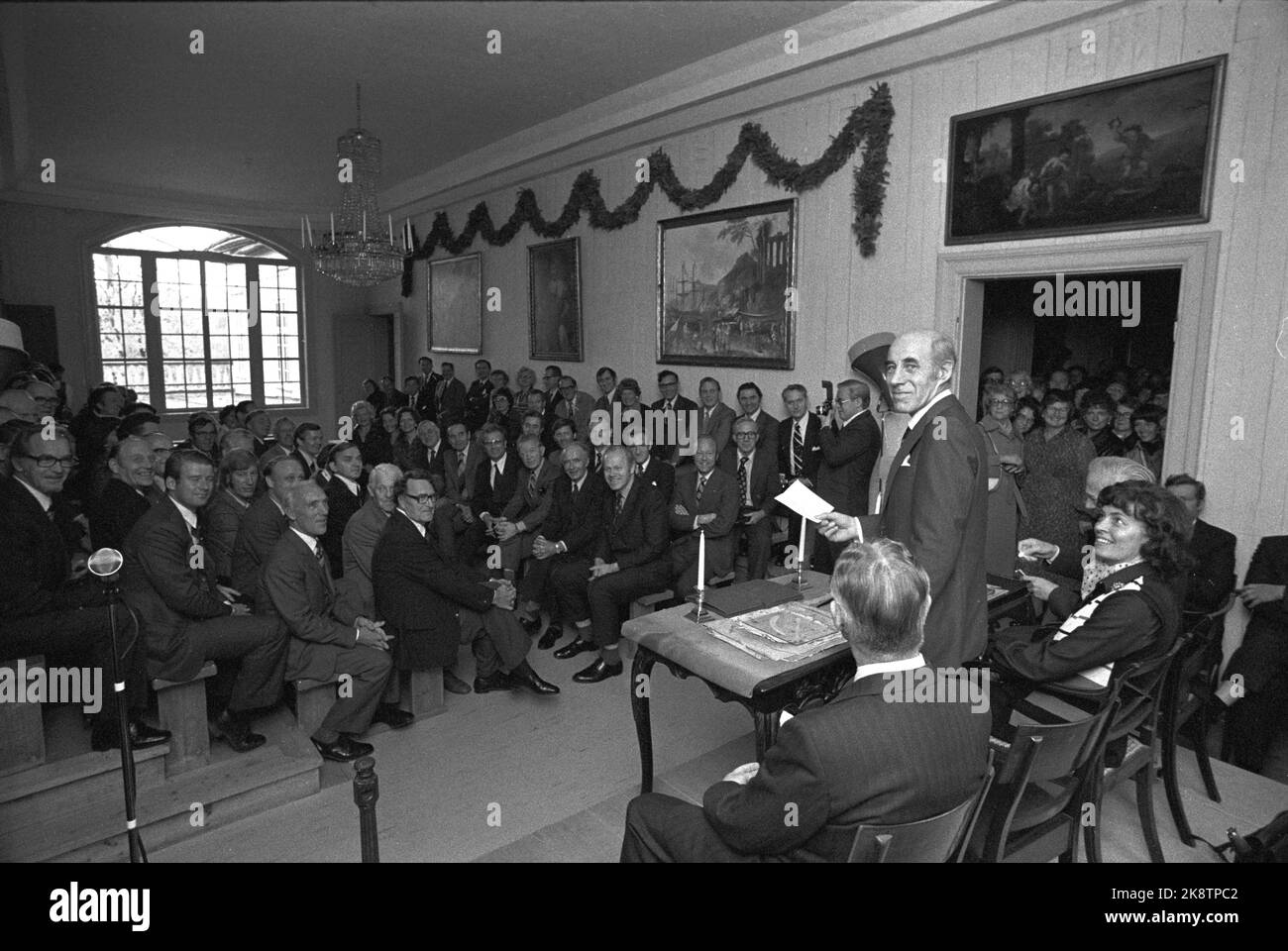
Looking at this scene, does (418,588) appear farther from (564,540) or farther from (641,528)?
(641,528)

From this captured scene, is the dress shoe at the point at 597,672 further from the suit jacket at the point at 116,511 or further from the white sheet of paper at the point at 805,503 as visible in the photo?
the suit jacket at the point at 116,511

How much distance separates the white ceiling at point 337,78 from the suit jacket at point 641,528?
11.3ft

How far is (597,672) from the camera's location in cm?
508

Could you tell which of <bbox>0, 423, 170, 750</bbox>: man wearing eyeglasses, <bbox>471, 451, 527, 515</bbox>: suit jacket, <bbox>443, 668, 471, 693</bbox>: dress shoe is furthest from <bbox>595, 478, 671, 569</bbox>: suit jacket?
<bbox>0, 423, 170, 750</bbox>: man wearing eyeglasses

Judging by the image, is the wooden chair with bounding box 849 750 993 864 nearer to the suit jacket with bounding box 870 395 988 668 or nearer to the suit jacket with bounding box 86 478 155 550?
the suit jacket with bounding box 870 395 988 668

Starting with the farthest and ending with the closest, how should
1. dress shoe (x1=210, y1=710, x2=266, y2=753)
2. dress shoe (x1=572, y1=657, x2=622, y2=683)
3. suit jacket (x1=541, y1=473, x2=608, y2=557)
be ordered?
suit jacket (x1=541, y1=473, x2=608, y2=557) → dress shoe (x1=572, y1=657, x2=622, y2=683) → dress shoe (x1=210, y1=710, x2=266, y2=753)

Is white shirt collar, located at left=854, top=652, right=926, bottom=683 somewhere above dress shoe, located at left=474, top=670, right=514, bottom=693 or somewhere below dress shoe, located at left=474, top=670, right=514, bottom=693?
above

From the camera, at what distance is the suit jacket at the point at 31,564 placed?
317 cm

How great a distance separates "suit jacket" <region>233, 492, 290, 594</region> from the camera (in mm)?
4430

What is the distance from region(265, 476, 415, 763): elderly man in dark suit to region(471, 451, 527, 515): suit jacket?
2.92 metres

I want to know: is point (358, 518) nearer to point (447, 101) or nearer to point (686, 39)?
point (686, 39)

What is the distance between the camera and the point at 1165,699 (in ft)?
10.4

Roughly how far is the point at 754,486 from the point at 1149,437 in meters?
2.96
